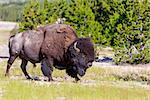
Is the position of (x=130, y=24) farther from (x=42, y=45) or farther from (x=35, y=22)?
(x=42, y=45)

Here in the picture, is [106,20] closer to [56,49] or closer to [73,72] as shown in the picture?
[56,49]

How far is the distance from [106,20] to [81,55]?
1319 inches

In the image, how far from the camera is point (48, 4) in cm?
5181

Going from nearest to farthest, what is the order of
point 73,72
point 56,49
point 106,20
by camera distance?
point 73,72 → point 56,49 → point 106,20

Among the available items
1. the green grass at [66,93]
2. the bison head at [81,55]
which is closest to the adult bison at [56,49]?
the bison head at [81,55]

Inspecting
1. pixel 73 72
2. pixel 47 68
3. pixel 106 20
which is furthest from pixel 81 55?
pixel 106 20

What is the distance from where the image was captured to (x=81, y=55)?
1920cm

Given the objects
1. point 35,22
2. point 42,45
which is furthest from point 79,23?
point 42,45

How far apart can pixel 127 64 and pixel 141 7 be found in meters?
5.47

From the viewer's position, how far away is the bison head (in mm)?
18953

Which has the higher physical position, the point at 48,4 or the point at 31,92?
the point at 31,92

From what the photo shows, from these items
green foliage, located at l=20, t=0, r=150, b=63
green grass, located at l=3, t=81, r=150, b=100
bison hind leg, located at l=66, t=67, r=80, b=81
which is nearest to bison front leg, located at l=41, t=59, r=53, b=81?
bison hind leg, located at l=66, t=67, r=80, b=81

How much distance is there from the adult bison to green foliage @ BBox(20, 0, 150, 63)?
20.6 metres

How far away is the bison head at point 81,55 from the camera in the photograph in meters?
19.0
